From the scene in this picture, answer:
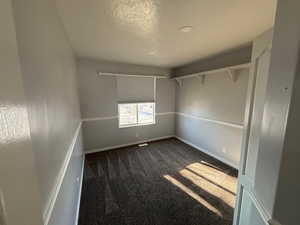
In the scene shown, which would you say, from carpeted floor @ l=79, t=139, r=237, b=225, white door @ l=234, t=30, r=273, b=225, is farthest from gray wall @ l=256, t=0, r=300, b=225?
carpeted floor @ l=79, t=139, r=237, b=225

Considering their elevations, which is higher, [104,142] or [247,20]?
[247,20]

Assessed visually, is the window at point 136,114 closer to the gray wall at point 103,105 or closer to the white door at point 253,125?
the gray wall at point 103,105

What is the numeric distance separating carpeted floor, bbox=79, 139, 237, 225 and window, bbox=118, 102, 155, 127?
1022 millimetres

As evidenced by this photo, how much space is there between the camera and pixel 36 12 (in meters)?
0.76

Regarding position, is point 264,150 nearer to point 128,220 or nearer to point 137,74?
point 128,220

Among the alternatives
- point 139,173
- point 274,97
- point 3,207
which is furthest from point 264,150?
point 139,173

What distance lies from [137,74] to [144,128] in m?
1.71

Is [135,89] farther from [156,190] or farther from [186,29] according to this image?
[156,190]

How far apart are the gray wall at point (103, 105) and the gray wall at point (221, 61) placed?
88 cm

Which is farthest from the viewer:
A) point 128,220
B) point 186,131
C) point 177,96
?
point 177,96

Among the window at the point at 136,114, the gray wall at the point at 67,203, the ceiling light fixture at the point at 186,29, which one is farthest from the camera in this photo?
the window at the point at 136,114

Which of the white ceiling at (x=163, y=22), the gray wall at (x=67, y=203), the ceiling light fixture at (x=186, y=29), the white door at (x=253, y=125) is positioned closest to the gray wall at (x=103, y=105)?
the white ceiling at (x=163, y=22)

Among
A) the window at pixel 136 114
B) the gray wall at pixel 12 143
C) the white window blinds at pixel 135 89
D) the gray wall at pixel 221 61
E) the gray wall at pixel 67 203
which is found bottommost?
the gray wall at pixel 67 203

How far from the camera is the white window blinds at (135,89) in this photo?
149 inches
